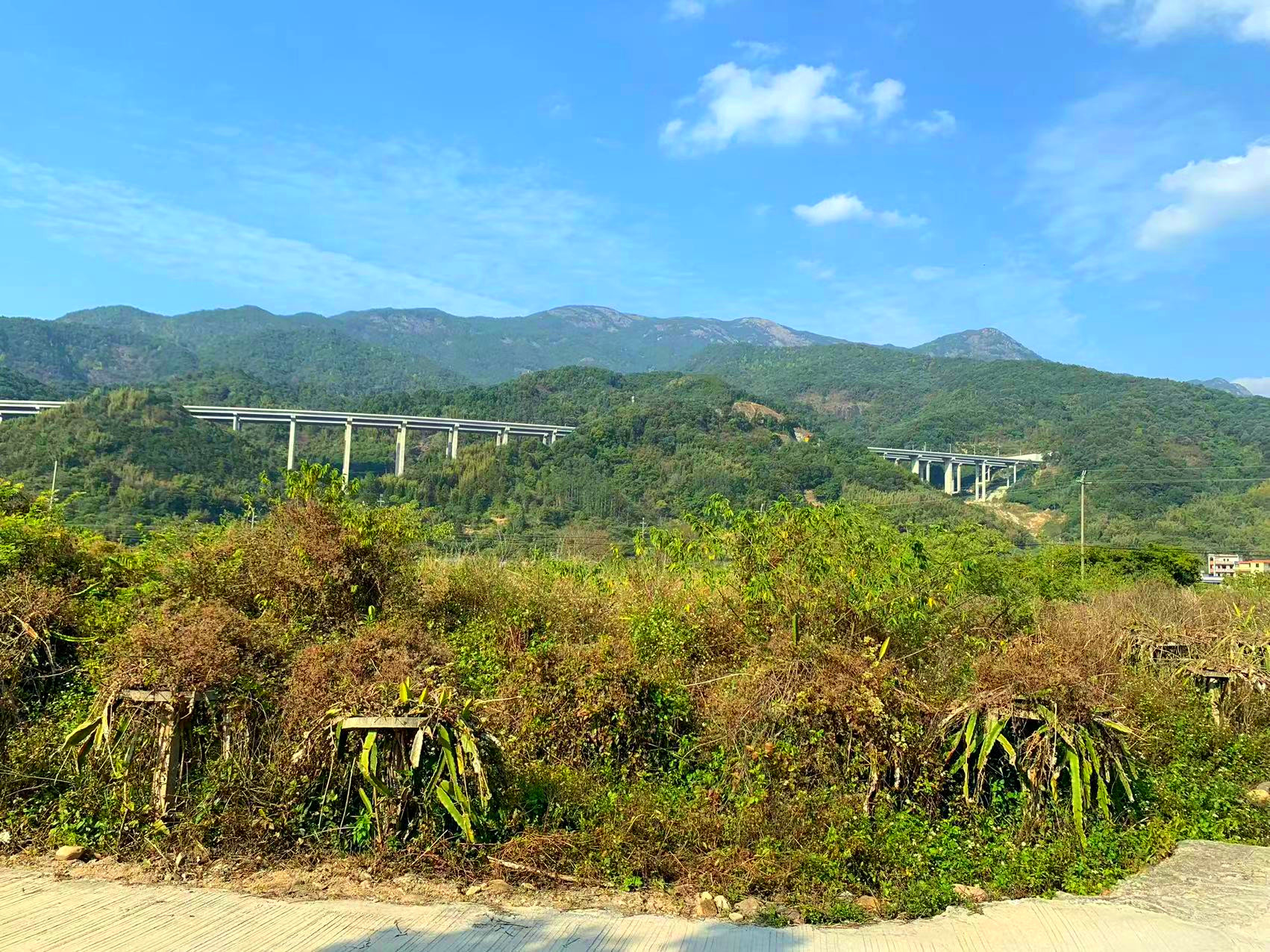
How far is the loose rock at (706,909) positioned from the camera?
14.2 ft

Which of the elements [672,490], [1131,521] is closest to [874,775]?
[672,490]

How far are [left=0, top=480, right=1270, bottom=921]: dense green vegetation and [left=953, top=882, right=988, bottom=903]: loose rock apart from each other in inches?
4.0

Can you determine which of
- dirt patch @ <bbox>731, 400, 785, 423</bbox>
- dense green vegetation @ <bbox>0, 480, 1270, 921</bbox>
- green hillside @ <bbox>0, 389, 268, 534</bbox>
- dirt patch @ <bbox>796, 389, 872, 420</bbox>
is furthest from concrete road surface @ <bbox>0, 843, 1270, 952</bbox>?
dirt patch @ <bbox>796, 389, 872, 420</bbox>

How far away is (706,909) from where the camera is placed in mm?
4344

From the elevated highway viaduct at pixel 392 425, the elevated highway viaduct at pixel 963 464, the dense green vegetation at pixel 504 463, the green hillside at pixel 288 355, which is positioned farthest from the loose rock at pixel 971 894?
the green hillside at pixel 288 355

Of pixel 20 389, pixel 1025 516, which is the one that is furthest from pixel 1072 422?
pixel 20 389

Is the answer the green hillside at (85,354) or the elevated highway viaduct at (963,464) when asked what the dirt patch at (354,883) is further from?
the green hillside at (85,354)

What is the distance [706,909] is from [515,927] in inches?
37.0

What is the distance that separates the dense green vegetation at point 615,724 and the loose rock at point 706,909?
0.16 meters

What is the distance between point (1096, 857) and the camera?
16.2 ft

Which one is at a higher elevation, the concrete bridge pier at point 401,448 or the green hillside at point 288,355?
the green hillside at point 288,355

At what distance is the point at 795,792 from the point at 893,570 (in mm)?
2582

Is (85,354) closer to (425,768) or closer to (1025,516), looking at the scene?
(1025,516)

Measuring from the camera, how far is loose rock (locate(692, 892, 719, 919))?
4316mm
